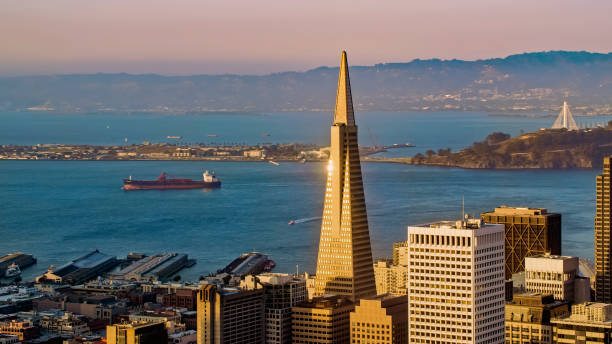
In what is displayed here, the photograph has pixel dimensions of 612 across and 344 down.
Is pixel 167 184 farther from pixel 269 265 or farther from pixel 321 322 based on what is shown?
pixel 321 322

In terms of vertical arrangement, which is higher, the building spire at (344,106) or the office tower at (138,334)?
the building spire at (344,106)

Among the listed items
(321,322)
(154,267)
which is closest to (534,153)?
(154,267)

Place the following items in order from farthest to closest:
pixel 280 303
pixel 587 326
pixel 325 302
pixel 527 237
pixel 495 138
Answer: pixel 495 138 < pixel 527 237 < pixel 280 303 < pixel 325 302 < pixel 587 326

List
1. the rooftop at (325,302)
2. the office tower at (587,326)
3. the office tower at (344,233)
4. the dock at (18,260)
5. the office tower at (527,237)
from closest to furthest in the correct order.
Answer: the office tower at (587,326) → the rooftop at (325,302) → the office tower at (344,233) → the office tower at (527,237) → the dock at (18,260)

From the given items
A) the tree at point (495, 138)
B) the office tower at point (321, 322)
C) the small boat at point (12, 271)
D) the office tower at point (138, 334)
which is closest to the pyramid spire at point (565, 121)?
the tree at point (495, 138)

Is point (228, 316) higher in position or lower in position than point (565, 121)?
lower

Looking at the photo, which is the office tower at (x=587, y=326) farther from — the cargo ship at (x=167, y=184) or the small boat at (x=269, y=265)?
the cargo ship at (x=167, y=184)

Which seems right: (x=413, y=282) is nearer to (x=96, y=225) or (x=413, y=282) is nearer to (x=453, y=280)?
(x=453, y=280)
